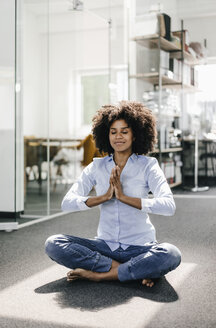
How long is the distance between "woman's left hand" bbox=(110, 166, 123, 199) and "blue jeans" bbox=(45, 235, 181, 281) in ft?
0.91

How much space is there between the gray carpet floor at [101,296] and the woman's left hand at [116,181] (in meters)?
0.41

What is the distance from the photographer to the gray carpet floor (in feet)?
5.30

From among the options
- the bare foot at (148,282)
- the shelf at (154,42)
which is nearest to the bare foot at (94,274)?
the bare foot at (148,282)

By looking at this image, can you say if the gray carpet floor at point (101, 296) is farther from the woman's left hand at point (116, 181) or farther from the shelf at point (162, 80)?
the shelf at point (162, 80)

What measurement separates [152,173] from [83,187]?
33 centimetres

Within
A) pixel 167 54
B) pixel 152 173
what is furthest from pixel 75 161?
pixel 152 173

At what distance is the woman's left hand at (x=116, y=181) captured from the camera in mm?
1945

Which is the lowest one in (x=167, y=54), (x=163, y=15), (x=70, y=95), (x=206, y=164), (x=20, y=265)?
(x=20, y=265)

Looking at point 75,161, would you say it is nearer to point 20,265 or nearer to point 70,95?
point 70,95

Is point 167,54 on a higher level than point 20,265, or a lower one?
higher

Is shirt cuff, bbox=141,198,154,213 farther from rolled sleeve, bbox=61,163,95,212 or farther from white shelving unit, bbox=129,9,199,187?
white shelving unit, bbox=129,9,199,187

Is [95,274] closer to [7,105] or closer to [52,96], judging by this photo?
[7,105]

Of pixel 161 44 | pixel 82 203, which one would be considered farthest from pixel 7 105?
pixel 161 44

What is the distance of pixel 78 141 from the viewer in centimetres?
430
